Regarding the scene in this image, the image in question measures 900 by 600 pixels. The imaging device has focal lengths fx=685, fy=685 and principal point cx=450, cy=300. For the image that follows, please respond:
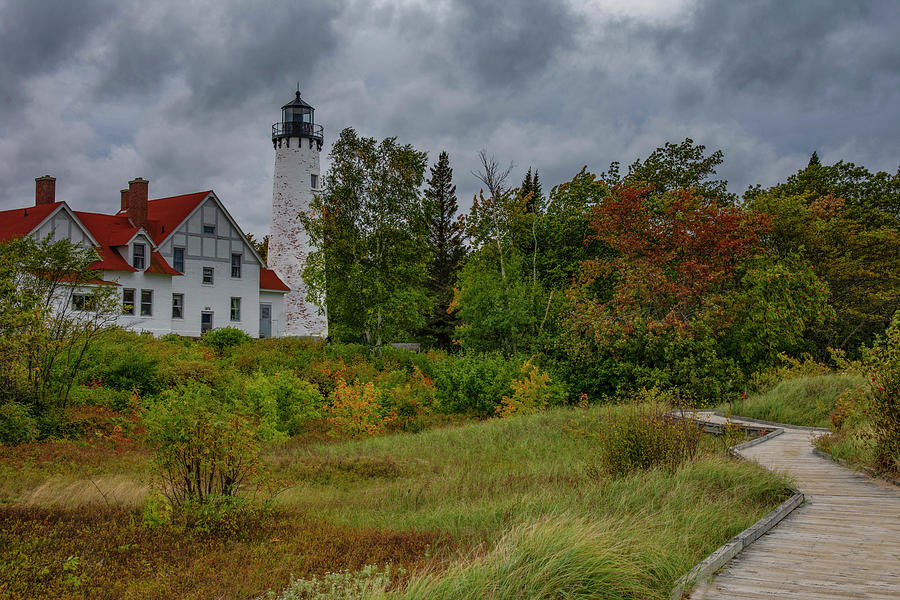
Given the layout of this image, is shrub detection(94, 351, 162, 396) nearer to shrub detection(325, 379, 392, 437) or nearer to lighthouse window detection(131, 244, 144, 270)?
shrub detection(325, 379, 392, 437)

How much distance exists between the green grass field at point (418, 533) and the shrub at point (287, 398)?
5.14 metres

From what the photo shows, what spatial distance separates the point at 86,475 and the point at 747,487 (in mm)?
9563

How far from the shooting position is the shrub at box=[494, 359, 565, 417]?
20.5 meters

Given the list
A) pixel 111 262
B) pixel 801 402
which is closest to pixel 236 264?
pixel 111 262

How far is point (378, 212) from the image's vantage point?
28828mm

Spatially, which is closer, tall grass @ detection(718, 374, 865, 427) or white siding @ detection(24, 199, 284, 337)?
tall grass @ detection(718, 374, 865, 427)

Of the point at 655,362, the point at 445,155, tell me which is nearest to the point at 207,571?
the point at 655,362

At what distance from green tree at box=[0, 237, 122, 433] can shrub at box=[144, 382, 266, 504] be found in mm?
6779

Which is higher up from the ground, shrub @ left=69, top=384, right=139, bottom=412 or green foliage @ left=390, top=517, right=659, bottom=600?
shrub @ left=69, top=384, right=139, bottom=412

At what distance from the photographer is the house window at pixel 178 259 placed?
36.2 metres

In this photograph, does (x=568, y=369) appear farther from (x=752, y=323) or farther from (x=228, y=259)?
(x=228, y=259)

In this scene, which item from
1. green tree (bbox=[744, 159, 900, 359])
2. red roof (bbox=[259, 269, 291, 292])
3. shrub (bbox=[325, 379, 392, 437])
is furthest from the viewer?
red roof (bbox=[259, 269, 291, 292])

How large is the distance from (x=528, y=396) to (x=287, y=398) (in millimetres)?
7396

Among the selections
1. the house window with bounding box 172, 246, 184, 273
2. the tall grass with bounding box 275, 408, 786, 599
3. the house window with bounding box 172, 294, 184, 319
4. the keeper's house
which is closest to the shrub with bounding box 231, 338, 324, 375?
the tall grass with bounding box 275, 408, 786, 599
